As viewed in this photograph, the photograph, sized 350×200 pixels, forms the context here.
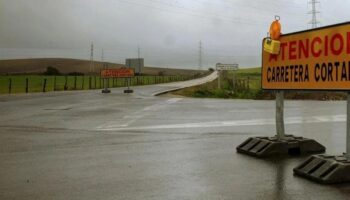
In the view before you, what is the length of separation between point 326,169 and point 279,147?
1.95 metres

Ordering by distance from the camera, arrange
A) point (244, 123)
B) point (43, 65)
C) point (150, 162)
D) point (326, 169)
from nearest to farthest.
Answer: point (326, 169)
point (150, 162)
point (244, 123)
point (43, 65)

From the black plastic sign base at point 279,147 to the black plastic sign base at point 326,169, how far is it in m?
1.39

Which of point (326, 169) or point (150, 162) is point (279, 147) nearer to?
point (326, 169)

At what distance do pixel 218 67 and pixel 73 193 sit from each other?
41.3 meters

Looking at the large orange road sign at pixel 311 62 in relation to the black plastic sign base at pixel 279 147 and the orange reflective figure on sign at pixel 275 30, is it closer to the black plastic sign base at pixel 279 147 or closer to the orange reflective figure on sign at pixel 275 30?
the orange reflective figure on sign at pixel 275 30

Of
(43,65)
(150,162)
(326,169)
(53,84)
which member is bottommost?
(150,162)

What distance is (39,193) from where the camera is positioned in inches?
224

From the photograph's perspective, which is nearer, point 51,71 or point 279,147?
point 279,147

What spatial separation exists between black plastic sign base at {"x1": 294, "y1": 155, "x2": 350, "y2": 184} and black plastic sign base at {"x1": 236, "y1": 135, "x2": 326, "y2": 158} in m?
1.39

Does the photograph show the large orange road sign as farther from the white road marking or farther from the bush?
the bush

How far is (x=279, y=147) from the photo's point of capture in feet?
27.1

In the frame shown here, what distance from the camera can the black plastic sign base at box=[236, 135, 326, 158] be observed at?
818 cm

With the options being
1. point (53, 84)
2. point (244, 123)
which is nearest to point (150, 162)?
point (244, 123)

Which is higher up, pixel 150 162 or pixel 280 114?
pixel 280 114
